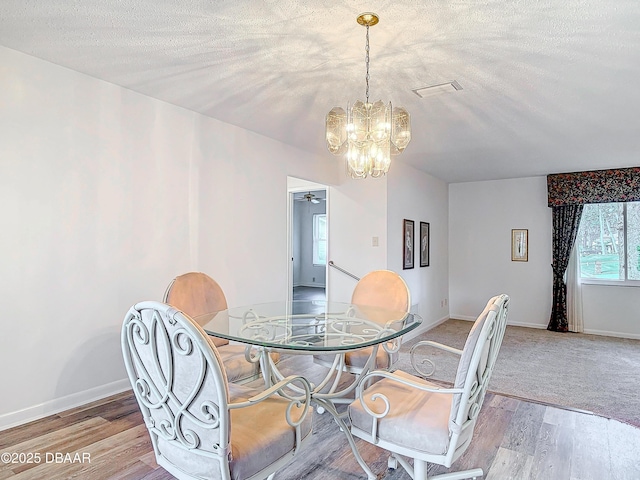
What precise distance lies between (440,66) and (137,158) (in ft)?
7.31

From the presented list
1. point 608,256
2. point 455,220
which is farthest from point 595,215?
point 455,220

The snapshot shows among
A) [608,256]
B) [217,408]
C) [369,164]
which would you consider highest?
[369,164]

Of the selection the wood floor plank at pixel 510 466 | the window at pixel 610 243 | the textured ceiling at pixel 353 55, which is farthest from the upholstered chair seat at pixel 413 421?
the window at pixel 610 243

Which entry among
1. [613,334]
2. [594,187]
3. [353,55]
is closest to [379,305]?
[353,55]

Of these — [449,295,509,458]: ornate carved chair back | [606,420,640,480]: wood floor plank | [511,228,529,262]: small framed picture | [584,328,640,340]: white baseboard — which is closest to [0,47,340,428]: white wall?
[449,295,509,458]: ornate carved chair back

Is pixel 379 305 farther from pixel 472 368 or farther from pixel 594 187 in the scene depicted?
pixel 594 187

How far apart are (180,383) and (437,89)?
2470 mm

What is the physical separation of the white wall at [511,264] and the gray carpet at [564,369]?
429mm

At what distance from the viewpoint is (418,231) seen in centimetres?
569

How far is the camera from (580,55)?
7.39ft

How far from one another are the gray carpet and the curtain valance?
1896 mm

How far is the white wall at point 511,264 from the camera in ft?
18.5

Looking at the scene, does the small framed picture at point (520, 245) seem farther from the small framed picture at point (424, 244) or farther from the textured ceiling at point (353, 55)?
the textured ceiling at point (353, 55)

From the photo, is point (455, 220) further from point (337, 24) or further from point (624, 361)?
point (337, 24)
